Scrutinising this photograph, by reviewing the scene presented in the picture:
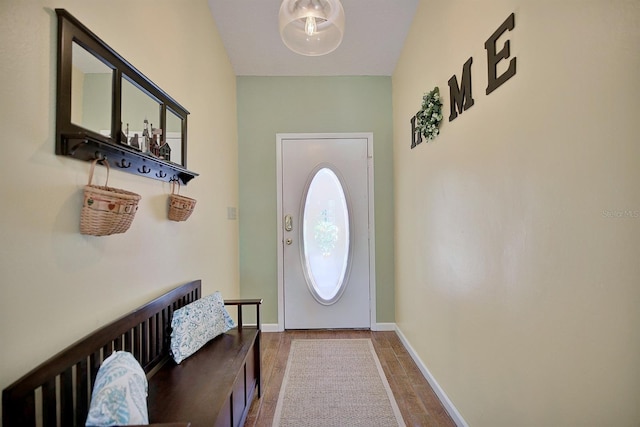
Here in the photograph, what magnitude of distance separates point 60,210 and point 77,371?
0.54 m

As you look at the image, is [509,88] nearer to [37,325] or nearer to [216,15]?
[37,325]

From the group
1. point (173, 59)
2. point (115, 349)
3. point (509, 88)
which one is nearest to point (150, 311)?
point (115, 349)

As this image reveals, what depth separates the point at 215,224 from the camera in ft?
8.41

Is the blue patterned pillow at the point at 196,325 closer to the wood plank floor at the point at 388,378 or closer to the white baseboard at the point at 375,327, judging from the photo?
the wood plank floor at the point at 388,378

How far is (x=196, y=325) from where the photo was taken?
1726mm

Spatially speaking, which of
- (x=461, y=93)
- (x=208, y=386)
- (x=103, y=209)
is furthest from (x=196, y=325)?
(x=461, y=93)

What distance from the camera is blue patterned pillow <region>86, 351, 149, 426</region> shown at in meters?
0.87

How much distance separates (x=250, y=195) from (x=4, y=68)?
2.49 m

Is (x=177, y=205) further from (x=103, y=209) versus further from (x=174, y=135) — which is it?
(x=103, y=209)

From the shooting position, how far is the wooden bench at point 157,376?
90cm

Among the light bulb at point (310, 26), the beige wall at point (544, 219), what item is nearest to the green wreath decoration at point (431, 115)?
the beige wall at point (544, 219)

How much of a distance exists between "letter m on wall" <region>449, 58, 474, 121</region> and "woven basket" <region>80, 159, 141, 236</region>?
158cm

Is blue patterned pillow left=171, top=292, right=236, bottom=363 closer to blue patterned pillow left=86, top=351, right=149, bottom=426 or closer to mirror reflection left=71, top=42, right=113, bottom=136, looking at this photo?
blue patterned pillow left=86, top=351, right=149, bottom=426

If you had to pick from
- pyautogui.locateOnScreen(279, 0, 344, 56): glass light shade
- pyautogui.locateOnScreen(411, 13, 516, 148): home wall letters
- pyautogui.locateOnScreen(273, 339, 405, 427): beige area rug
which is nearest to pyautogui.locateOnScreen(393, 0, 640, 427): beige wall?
pyautogui.locateOnScreen(411, 13, 516, 148): home wall letters
